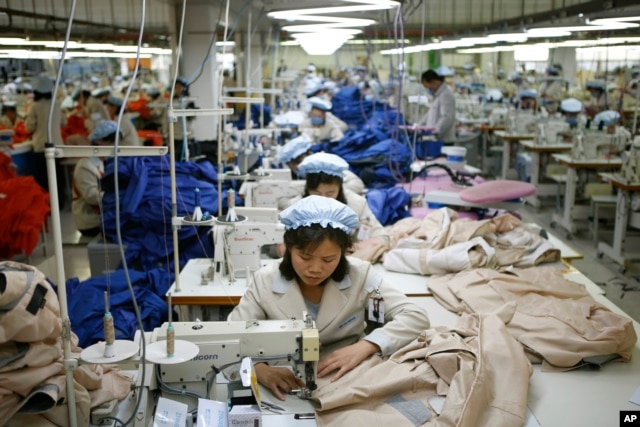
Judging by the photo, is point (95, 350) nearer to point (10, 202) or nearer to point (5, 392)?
point (5, 392)

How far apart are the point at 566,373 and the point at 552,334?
0.18 metres

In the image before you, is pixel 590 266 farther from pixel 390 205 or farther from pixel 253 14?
pixel 253 14

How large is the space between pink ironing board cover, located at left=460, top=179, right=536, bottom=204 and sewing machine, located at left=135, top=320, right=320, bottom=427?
97.8 inches

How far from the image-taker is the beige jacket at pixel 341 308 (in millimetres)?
2215

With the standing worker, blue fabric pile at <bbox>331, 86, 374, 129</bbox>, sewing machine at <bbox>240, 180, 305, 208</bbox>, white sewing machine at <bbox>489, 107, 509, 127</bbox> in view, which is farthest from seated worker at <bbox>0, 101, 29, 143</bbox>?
white sewing machine at <bbox>489, 107, 509, 127</bbox>

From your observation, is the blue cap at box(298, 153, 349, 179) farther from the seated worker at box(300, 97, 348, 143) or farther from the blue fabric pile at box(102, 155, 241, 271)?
the seated worker at box(300, 97, 348, 143)

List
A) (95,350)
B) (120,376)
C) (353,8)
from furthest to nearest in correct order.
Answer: (353,8)
(120,376)
(95,350)

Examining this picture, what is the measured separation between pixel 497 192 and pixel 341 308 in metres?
2.17

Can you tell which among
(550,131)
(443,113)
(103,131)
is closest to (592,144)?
(550,131)

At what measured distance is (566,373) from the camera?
228cm

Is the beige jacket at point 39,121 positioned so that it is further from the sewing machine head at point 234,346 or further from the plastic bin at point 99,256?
the sewing machine head at point 234,346

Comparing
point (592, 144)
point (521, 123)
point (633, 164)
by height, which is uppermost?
point (521, 123)

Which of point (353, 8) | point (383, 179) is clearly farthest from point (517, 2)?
point (353, 8)

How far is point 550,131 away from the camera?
8.06m
